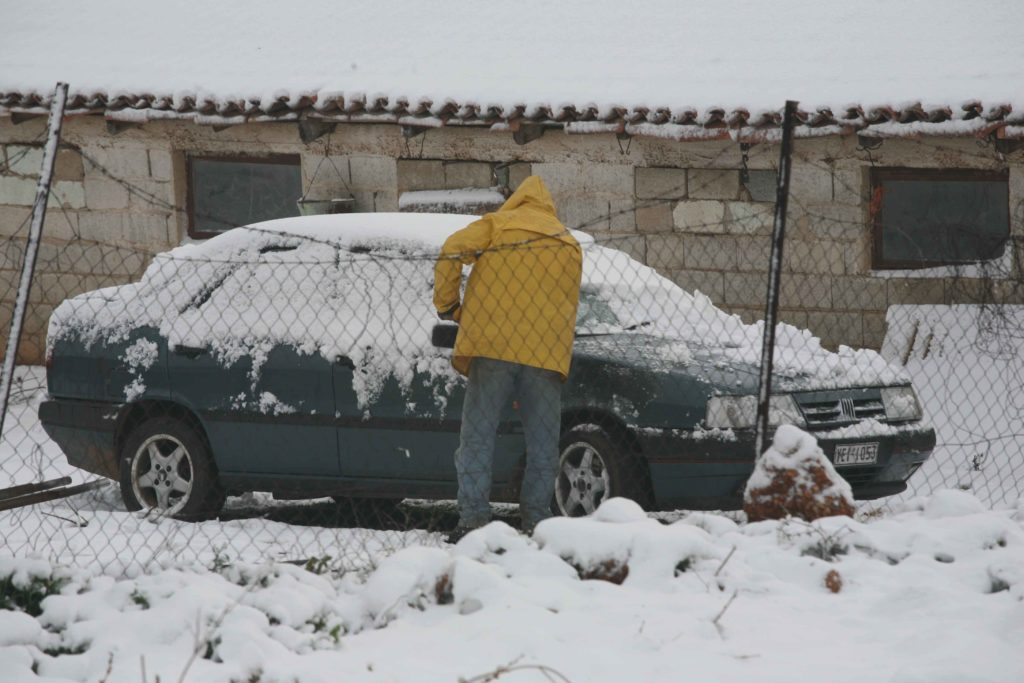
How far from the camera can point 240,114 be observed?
469 inches

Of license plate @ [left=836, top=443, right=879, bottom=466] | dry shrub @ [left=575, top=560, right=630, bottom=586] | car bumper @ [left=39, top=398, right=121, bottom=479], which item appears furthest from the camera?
Result: car bumper @ [left=39, top=398, right=121, bottom=479]

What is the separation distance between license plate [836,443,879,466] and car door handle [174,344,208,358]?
11.1 feet

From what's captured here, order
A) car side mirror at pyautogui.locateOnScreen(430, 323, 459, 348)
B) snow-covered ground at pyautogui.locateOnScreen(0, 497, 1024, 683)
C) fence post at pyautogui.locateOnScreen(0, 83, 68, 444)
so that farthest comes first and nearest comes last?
car side mirror at pyautogui.locateOnScreen(430, 323, 459, 348), fence post at pyautogui.locateOnScreen(0, 83, 68, 444), snow-covered ground at pyautogui.locateOnScreen(0, 497, 1024, 683)

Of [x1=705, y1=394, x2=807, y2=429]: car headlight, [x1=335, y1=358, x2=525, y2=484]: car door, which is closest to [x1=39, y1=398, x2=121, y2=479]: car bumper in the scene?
[x1=335, y1=358, x2=525, y2=484]: car door

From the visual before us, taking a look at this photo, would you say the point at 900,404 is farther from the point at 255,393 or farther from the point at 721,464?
the point at 255,393

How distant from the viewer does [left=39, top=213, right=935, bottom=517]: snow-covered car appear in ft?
22.9

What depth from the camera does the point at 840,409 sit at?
7055mm

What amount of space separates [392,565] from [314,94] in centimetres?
750

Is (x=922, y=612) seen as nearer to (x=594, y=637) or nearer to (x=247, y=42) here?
(x=594, y=637)

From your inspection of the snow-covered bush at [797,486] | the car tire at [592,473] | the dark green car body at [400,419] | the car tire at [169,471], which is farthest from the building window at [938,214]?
the car tire at [169,471]

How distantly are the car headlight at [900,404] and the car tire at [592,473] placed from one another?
4.36 ft

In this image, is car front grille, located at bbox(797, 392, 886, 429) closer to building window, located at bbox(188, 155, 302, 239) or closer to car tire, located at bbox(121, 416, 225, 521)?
car tire, located at bbox(121, 416, 225, 521)

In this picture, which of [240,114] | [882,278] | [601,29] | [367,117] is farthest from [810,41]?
[240,114]

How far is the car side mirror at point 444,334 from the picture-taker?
262 inches
